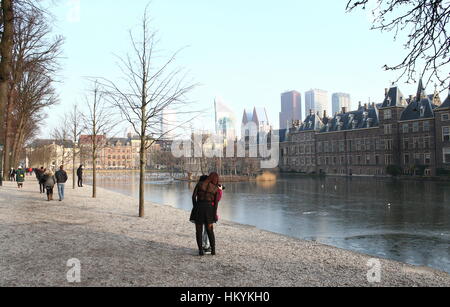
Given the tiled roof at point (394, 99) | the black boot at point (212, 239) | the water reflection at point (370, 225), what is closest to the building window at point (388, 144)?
the tiled roof at point (394, 99)

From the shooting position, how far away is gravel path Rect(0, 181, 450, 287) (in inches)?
259

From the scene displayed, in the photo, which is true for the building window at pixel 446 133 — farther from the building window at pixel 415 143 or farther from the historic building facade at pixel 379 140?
the building window at pixel 415 143

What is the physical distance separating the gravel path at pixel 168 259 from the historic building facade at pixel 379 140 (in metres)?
47.3

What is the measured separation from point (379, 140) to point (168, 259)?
69839 mm

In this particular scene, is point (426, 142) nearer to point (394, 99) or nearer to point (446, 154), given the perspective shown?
point (446, 154)

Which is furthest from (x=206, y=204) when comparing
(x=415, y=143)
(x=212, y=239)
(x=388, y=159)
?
(x=388, y=159)

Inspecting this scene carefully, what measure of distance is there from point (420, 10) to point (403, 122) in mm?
65220

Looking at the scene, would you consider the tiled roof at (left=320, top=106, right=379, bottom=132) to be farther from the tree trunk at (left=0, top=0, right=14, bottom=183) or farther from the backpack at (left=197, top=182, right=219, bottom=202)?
the backpack at (left=197, top=182, right=219, bottom=202)

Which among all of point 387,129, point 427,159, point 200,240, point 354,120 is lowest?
point 200,240

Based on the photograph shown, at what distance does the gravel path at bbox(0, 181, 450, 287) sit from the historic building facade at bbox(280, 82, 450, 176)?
155 feet

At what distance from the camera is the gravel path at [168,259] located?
21.6 ft

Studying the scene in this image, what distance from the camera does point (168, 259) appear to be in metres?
8.03
